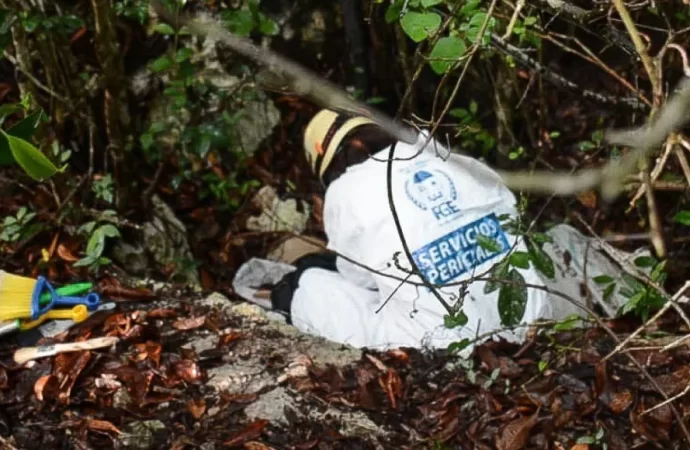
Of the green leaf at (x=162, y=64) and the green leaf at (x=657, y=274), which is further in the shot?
the green leaf at (x=162, y=64)

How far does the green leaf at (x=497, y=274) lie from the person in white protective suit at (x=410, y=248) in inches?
10.5

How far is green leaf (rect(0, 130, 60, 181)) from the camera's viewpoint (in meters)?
1.01

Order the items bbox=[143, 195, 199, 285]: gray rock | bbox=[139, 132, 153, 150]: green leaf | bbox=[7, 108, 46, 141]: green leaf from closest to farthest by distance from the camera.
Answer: bbox=[7, 108, 46, 141]: green leaf, bbox=[139, 132, 153, 150]: green leaf, bbox=[143, 195, 199, 285]: gray rock

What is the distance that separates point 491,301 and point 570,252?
0.57 meters

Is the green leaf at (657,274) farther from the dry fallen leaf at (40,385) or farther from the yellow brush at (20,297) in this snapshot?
the yellow brush at (20,297)

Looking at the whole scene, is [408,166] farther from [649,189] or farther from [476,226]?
[649,189]

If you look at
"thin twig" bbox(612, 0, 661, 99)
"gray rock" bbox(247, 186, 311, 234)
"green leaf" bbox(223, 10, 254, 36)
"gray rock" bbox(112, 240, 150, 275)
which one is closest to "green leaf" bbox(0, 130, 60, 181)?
"thin twig" bbox(612, 0, 661, 99)

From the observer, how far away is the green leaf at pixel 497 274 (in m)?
1.86

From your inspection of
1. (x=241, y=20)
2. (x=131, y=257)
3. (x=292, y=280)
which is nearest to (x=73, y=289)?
(x=131, y=257)

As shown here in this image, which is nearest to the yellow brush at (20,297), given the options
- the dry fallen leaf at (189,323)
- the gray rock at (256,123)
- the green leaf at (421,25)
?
the dry fallen leaf at (189,323)

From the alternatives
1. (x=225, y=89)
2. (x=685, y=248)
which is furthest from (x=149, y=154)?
(x=685, y=248)

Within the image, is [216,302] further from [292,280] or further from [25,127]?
[25,127]

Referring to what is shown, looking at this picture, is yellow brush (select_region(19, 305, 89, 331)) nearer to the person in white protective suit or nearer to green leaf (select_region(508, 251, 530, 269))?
the person in white protective suit

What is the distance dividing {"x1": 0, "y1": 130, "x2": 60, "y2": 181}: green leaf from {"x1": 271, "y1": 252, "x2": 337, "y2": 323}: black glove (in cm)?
184
